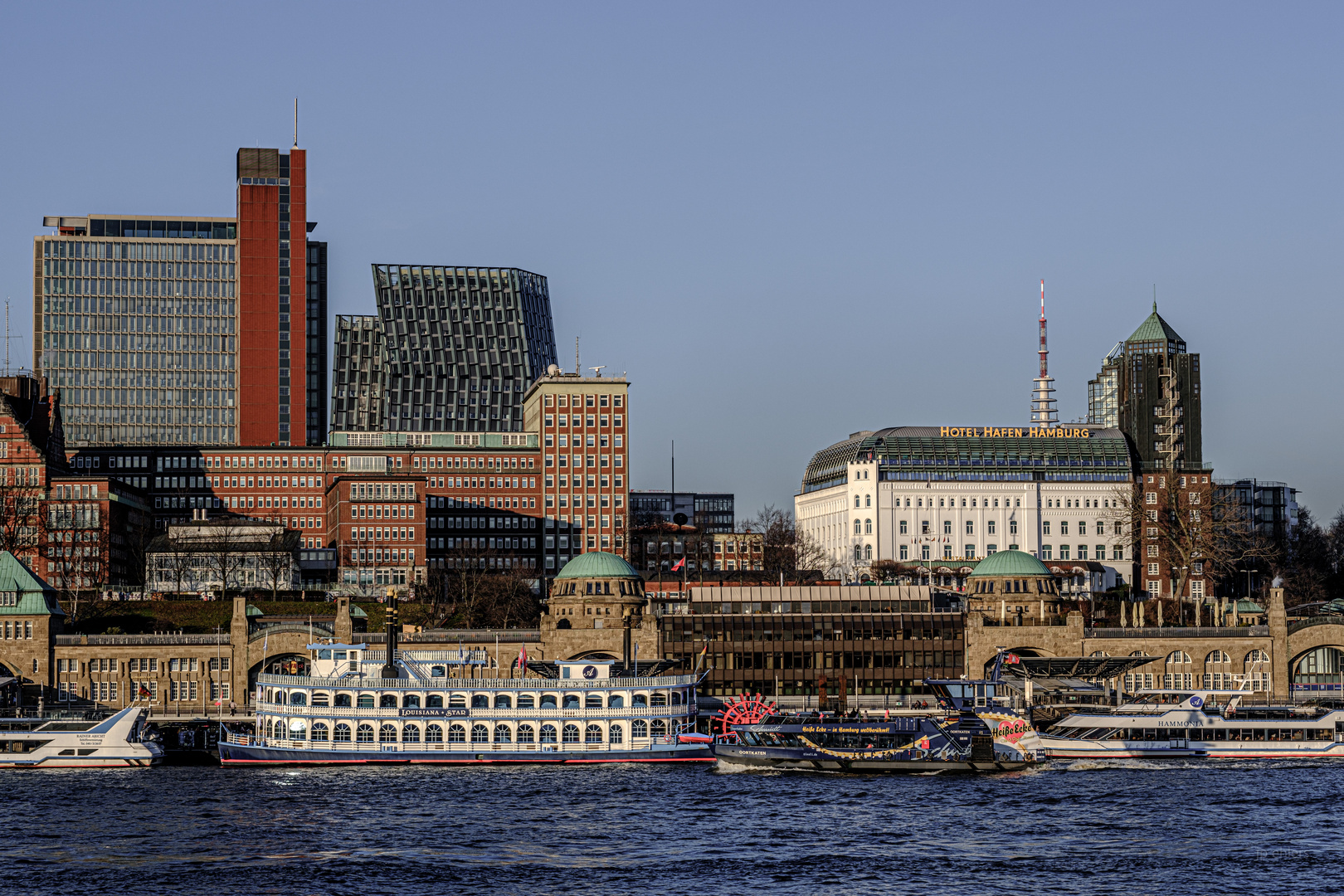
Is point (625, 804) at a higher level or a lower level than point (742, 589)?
lower

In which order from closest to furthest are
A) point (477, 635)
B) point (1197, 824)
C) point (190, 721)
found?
point (1197, 824) < point (190, 721) < point (477, 635)

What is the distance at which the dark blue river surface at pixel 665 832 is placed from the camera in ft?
294

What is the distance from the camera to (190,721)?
153000mm

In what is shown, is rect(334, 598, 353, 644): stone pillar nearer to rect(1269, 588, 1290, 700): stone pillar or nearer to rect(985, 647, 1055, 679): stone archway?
rect(985, 647, 1055, 679): stone archway

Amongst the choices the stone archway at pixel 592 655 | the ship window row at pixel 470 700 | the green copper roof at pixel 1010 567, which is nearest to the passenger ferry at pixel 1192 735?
the ship window row at pixel 470 700

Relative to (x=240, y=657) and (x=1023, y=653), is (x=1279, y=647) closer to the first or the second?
(x=1023, y=653)

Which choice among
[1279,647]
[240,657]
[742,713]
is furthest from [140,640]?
[1279,647]

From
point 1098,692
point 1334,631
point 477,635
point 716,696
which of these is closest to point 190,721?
point 477,635

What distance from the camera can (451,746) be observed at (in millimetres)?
140375

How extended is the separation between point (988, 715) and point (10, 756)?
72.4 meters

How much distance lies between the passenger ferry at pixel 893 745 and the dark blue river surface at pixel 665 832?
6.89ft

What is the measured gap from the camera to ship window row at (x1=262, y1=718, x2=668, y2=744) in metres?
140

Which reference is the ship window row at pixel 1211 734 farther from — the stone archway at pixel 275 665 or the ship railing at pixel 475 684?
the stone archway at pixel 275 665

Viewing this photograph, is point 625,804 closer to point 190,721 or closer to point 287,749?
point 287,749
